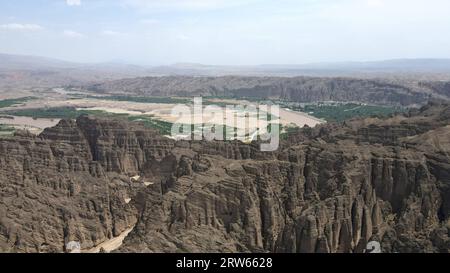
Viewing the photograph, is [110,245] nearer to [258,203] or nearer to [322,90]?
[258,203]

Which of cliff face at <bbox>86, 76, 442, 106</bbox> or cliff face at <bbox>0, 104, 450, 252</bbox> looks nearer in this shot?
cliff face at <bbox>0, 104, 450, 252</bbox>

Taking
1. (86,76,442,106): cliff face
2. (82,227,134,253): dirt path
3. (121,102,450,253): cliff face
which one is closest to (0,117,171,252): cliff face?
(82,227,134,253): dirt path

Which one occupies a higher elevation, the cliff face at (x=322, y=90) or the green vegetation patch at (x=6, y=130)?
the cliff face at (x=322, y=90)

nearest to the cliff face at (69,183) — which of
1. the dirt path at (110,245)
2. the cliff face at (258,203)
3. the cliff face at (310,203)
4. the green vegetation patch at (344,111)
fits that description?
the cliff face at (258,203)

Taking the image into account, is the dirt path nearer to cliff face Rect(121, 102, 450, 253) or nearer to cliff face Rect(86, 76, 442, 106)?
cliff face Rect(121, 102, 450, 253)

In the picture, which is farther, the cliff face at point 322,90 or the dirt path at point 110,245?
the cliff face at point 322,90

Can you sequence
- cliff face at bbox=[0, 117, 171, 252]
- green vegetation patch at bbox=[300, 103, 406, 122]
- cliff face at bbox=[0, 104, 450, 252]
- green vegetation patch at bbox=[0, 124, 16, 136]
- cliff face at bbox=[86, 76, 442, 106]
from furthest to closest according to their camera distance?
cliff face at bbox=[86, 76, 442, 106] → green vegetation patch at bbox=[300, 103, 406, 122] → green vegetation patch at bbox=[0, 124, 16, 136] → cliff face at bbox=[0, 117, 171, 252] → cliff face at bbox=[0, 104, 450, 252]

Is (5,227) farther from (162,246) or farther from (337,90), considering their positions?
(337,90)

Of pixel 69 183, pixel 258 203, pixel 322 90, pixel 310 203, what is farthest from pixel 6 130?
pixel 322 90

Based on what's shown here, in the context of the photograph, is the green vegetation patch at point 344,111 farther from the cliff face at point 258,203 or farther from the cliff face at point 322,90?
the cliff face at point 258,203
